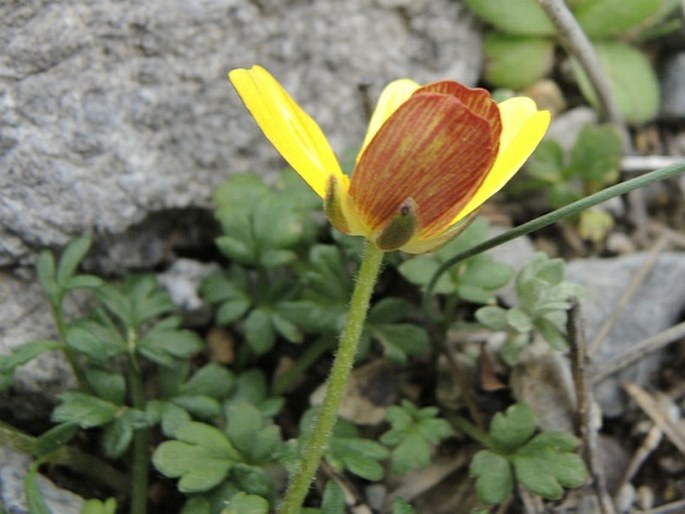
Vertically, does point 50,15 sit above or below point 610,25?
below

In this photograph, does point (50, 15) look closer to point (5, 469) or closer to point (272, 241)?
point (272, 241)

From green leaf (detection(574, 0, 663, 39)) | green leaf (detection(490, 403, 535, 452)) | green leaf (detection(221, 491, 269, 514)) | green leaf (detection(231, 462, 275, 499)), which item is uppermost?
green leaf (detection(574, 0, 663, 39))

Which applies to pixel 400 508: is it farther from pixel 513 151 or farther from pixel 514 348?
pixel 513 151

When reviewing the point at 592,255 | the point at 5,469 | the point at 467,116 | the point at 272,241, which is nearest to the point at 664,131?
the point at 592,255

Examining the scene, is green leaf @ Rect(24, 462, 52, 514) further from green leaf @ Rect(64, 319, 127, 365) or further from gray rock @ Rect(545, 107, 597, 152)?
gray rock @ Rect(545, 107, 597, 152)

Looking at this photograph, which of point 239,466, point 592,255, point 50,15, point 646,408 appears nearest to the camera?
point 239,466

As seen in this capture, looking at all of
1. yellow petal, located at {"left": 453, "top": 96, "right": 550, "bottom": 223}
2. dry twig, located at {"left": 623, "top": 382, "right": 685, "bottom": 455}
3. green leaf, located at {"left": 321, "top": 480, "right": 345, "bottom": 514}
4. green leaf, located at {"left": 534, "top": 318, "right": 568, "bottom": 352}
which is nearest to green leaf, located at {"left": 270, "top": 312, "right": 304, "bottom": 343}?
green leaf, located at {"left": 321, "top": 480, "right": 345, "bottom": 514}

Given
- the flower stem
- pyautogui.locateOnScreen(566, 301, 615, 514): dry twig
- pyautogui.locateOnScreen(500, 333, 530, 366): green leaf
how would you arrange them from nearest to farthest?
the flower stem → pyautogui.locateOnScreen(566, 301, 615, 514): dry twig → pyautogui.locateOnScreen(500, 333, 530, 366): green leaf
